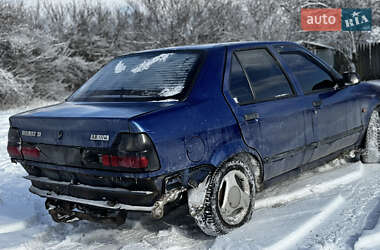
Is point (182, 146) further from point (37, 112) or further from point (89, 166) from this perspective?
point (37, 112)

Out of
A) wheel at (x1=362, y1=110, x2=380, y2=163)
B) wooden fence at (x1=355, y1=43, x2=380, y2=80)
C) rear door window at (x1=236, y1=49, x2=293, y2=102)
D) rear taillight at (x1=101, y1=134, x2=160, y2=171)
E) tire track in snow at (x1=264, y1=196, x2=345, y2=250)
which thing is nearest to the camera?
rear taillight at (x1=101, y1=134, x2=160, y2=171)

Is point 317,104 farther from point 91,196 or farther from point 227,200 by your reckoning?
point 91,196

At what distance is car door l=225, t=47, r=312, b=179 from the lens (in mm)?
3326

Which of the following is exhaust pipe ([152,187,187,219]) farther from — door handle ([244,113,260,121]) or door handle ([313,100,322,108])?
door handle ([313,100,322,108])

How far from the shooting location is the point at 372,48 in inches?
890

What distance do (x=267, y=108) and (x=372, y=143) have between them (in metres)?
2.22

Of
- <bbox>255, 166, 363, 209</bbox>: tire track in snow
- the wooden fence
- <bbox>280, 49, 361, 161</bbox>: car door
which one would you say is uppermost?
<bbox>280, 49, 361, 161</bbox>: car door

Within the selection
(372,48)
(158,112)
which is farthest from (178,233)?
(372,48)

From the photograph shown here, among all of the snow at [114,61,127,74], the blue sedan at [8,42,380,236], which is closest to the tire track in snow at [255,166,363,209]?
the blue sedan at [8,42,380,236]

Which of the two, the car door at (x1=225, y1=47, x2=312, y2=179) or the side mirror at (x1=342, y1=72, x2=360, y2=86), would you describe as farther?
the side mirror at (x1=342, y1=72, x2=360, y2=86)

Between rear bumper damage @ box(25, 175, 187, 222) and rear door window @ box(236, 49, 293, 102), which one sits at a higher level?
rear door window @ box(236, 49, 293, 102)

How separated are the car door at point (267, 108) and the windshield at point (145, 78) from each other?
1.23 ft

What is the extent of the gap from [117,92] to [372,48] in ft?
73.0

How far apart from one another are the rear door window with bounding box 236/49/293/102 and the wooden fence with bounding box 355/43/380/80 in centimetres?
2083
